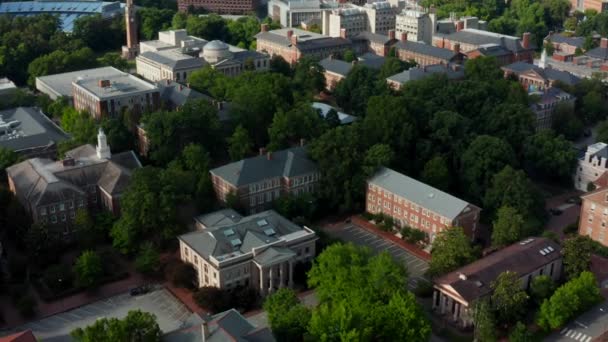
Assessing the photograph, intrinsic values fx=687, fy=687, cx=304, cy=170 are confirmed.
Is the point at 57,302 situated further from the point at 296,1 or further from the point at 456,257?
the point at 296,1

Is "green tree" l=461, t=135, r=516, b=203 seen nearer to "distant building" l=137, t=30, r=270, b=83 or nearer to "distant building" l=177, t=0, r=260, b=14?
"distant building" l=137, t=30, r=270, b=83

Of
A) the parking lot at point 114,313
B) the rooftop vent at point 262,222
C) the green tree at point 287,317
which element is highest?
the rooftop vent at point 262,222

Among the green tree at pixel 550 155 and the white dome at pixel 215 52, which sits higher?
the white dome at pixel 215 52

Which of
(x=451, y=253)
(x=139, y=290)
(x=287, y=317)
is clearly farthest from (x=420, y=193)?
(x=139, y=290)

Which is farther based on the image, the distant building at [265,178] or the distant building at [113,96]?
the distant building at [113,96]

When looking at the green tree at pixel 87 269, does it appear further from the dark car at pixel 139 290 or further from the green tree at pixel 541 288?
the green tree at pixel 541 288

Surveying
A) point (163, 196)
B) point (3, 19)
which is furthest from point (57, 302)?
point (3, 19)

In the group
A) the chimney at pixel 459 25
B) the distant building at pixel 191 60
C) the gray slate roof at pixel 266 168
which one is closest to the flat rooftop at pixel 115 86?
the distant building at pixel 191 60

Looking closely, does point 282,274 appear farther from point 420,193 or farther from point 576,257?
point 576,257
